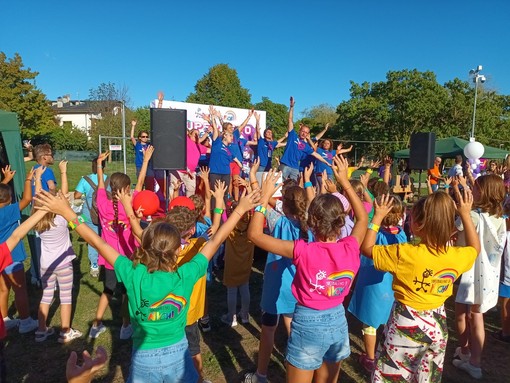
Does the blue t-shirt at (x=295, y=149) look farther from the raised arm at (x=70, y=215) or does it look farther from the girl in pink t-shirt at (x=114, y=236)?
the raised arm at (x=70, y=215)

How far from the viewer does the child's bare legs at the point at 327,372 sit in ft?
8.18

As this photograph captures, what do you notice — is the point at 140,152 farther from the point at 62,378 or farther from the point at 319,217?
the point at 319,217

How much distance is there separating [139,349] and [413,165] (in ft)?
20.7

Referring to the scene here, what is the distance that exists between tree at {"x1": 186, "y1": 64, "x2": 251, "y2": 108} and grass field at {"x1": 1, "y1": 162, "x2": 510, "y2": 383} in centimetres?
4489

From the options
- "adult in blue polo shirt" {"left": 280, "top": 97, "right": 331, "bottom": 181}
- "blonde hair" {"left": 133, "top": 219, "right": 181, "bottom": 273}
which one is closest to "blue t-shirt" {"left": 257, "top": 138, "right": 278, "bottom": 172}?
"adult in blue polo shirt" {"left": 280, "top": 97, "right": 331, "bottom": 181}

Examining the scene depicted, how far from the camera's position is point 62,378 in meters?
3.33

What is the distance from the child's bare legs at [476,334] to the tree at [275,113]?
45.1 metres

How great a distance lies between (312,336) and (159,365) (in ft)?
3.02

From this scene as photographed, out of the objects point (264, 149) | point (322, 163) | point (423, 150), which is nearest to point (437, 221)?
point (423, 150)

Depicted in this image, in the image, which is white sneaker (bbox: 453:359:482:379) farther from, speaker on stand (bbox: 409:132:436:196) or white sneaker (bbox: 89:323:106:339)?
speaker on stand (bbox: 409:132:436:196)

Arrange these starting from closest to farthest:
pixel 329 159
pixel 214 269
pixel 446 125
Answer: pixel 214 269 < pixel 329 159 < pixel 446 125

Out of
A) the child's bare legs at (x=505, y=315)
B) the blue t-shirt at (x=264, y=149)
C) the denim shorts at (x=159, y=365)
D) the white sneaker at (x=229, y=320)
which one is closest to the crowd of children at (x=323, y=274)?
the denim shorts at (x=159, y=365)

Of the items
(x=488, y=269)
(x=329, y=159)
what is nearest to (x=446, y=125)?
(x=329, y=159)

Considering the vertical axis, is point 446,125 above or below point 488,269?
above
